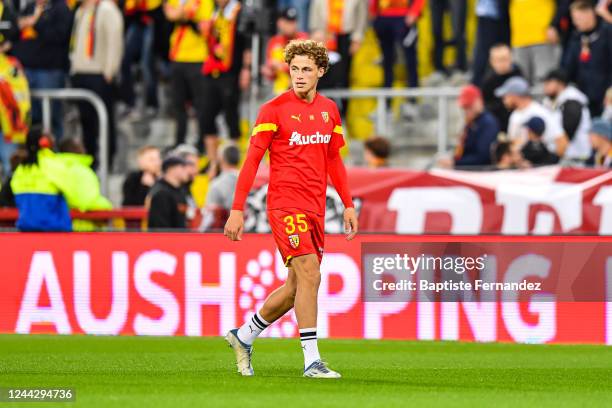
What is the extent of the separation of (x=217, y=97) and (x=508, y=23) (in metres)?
3.63

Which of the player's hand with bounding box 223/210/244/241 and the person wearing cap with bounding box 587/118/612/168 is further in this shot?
the person wearing cap with bounding box 587/118/612/168

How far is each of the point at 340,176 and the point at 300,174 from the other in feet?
1.20

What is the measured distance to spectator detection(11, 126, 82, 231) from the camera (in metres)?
15.0

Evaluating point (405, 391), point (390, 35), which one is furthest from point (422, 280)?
point (390, 35)

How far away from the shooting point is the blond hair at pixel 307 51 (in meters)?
10.1

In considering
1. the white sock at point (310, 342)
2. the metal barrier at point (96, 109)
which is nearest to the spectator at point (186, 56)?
the metal barrier at point (96, 109)

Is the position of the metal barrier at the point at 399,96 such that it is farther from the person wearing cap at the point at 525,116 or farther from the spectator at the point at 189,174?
the spectator at the point at 189,174

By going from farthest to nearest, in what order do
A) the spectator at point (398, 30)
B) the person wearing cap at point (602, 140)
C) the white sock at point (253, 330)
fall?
the spectator at point (398, 30) < the person wearing cap at point (602, 140) < the white sock at point (253, 330)

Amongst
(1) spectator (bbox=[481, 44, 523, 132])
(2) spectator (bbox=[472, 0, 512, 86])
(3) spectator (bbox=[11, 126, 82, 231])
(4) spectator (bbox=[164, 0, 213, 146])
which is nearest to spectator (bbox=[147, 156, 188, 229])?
(3) spectator (bbox=[11, 126, 82, 231])

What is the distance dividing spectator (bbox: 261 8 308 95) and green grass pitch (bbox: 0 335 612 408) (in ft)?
19.7

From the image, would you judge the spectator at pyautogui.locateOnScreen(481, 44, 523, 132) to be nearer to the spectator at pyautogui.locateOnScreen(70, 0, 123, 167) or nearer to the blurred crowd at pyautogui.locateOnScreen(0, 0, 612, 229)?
the blurred crowd at pyautogui.locateOnScreen(0, 0, 612, 229)

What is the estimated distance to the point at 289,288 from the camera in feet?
34.0

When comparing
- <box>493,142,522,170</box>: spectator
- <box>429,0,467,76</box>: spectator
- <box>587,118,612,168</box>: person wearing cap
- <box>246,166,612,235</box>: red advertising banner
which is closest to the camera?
<box>246,166,612,235</box>: red advertising banner

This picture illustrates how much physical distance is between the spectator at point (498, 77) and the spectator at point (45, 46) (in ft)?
17.5
